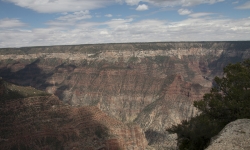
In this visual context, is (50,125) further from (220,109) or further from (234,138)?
(234,138)

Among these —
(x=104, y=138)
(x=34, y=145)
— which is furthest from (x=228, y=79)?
(x=34, y=145)

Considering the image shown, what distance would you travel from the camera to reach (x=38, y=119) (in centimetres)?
6372

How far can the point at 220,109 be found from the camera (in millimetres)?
33875

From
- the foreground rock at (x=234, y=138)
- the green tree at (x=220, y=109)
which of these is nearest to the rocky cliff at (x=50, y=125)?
the green tree at (x=220, y=109)

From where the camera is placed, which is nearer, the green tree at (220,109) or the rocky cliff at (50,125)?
the green tree at (220,109)

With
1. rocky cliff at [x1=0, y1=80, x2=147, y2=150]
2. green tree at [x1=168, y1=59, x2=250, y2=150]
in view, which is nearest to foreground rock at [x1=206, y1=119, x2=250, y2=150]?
green tree at [x1=168, y1=59, x2=250, y2=150]

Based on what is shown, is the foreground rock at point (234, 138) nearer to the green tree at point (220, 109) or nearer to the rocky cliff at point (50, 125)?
the green tree at point (220, 109)

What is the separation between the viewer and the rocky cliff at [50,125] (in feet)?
198

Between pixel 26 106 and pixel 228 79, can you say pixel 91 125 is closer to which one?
pixel 26 106

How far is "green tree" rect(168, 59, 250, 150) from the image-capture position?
31828mm

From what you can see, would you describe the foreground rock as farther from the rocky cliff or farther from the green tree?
the rocky cliff

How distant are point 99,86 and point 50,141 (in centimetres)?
11127

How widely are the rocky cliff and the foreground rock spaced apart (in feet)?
140

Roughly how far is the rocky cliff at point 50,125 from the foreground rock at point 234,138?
42.7m
